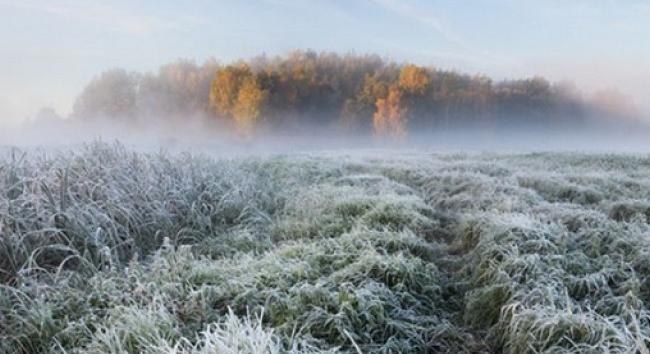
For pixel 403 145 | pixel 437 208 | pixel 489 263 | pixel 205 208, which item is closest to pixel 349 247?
pixel 489 263

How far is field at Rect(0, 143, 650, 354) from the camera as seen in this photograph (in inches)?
103

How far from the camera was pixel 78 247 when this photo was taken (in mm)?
3998

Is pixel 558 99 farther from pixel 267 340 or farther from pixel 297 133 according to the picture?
pixel 267 340

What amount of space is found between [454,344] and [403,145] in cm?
2602

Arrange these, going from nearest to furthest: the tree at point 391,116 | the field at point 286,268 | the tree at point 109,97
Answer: the field at point 286,268
the tree at point 109,97
the tree at point 391,116

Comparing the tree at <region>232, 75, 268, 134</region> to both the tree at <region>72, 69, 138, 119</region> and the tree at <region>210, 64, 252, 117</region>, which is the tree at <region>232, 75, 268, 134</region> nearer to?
the tree at <region>210, 64, 252, 117</region>

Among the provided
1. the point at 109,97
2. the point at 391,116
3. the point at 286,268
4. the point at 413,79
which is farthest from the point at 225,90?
the point at 286,268

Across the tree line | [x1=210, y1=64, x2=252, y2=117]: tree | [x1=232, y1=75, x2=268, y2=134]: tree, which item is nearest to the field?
[x1=232, y1=75, x2=268, y2=134]: tree

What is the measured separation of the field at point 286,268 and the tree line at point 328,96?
70.7 ft

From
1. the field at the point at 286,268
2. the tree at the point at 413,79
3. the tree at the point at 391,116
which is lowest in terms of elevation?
the field at the point at 286,268

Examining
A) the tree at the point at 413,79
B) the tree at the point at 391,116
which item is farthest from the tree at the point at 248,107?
the tree at the point at 413,79

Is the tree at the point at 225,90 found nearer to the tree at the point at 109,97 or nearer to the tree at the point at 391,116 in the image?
the tree at the point at 109,97

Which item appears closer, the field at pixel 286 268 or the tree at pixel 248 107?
the field at pixel 286 268

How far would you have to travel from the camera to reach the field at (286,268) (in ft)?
8.55
